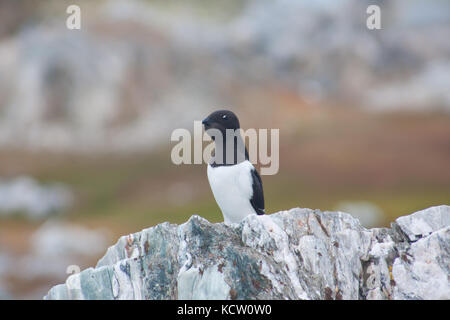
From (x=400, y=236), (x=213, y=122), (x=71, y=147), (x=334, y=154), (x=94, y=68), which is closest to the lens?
(x=400, y=236)

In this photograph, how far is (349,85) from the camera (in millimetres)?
28453

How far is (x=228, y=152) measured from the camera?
7.56 m

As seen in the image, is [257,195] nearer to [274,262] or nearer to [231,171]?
[231,171]

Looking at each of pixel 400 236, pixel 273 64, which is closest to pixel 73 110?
pixel 273 64

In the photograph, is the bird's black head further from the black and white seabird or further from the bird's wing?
the bird's wing

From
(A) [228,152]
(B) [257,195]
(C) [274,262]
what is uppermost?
(A) [228,152]

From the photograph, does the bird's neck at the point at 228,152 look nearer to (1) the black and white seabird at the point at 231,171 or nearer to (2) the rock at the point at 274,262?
(1) the black and white seabird at the point at 231,171

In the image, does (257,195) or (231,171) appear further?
(257,195)

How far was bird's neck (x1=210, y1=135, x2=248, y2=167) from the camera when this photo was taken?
750 centimetres

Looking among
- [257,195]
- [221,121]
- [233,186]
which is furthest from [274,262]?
[221,121]

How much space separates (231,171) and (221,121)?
→ 2.31 feet

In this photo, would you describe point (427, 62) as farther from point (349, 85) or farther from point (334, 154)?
point (334, 154)

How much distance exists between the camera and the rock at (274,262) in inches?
215

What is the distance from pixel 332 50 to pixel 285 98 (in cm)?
428
